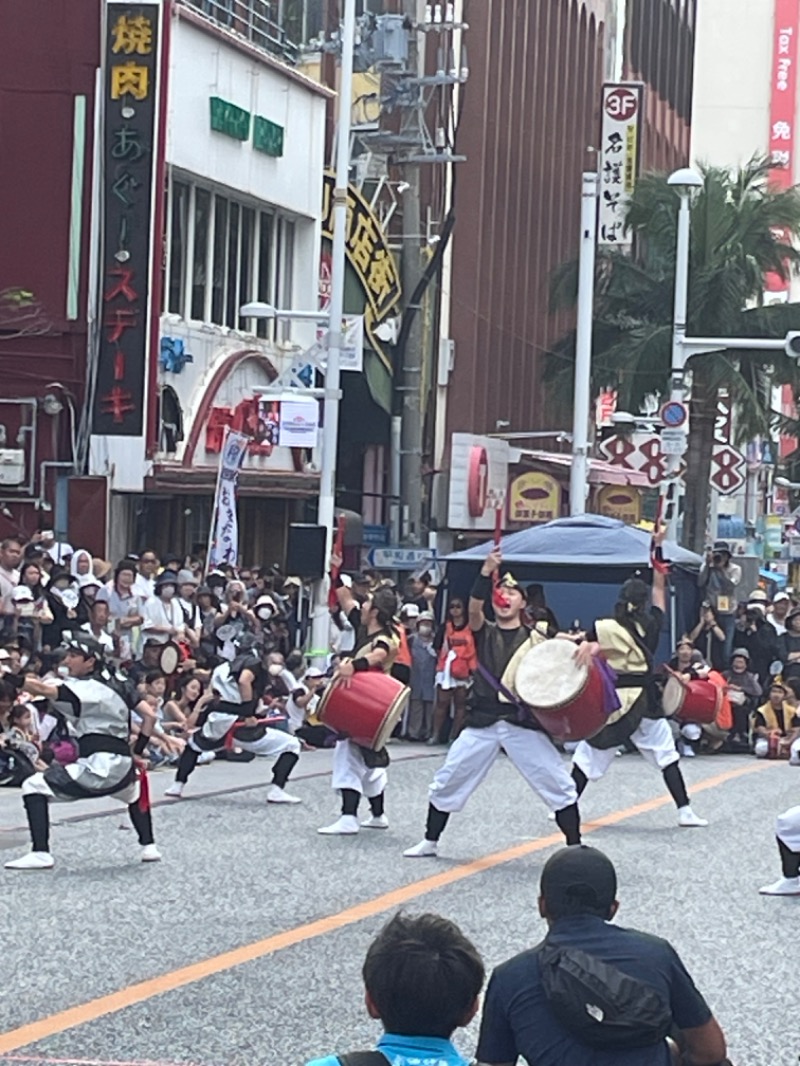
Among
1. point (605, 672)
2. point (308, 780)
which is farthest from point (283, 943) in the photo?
point (308, 780)

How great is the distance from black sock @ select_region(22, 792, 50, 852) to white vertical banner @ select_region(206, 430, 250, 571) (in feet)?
46.7

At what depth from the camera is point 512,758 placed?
14.3 meters

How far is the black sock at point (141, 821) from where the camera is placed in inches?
552

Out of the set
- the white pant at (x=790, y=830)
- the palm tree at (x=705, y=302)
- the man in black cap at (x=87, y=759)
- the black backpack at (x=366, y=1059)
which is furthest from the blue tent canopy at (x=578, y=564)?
the black backpack at (x=366, y=1059)

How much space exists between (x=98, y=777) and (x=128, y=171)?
1731cm

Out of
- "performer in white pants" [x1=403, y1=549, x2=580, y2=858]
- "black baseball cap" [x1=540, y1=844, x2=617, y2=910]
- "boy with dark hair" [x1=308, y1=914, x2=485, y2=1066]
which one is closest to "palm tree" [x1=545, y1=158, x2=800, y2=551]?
"performer in white pants" [x1=403, y1=549, x2=580, y2=858]

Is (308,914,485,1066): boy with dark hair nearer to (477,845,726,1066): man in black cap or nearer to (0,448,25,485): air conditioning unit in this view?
(477,845,726,1066): man in black cap

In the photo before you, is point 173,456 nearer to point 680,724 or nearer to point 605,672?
point 680,724

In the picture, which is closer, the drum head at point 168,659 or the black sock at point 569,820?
the black sock at point 569,820

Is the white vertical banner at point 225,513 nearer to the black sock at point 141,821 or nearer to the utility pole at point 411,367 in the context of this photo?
the utility pole at point 411,367

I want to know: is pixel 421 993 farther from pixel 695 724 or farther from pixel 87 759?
pixel 695 724

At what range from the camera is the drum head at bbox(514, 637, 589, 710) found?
556 inches

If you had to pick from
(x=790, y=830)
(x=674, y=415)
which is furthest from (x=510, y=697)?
(x=674, y=415)

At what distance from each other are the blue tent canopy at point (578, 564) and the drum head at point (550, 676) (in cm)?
1437
